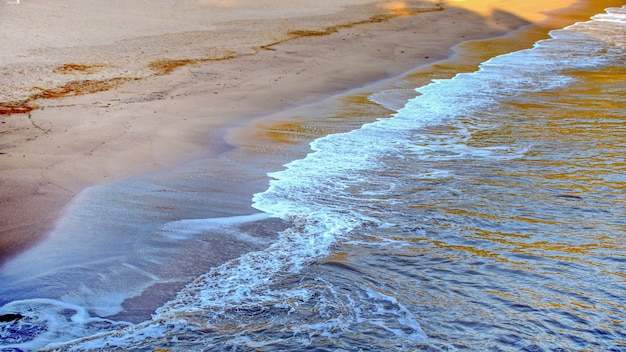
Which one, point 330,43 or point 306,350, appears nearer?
point 306,350

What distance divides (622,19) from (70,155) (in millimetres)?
21949

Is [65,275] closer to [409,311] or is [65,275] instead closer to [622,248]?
[409,311]

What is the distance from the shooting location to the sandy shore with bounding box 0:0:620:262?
6801 millimetres

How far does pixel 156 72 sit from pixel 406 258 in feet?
23.7

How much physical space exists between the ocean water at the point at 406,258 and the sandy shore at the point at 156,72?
1226 millimetres

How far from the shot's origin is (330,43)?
15.1 metres

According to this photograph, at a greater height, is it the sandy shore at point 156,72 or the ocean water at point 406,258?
the sandy shore at point 156,72

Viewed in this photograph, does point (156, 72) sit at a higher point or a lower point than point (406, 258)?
higher

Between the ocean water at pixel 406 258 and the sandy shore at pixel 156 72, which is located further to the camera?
the sandy shore at pixel 156 72

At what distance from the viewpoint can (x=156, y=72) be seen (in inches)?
434

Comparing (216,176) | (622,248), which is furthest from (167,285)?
(622,248)

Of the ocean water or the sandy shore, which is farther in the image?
the sandy shore

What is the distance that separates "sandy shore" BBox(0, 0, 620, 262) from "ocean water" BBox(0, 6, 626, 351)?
123cm

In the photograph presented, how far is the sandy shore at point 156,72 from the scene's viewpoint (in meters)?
6.80
